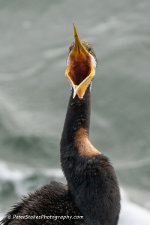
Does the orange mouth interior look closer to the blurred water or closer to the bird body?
the bird body

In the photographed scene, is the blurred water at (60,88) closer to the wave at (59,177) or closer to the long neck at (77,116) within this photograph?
the wave at (59,177)

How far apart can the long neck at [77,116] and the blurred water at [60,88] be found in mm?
3427

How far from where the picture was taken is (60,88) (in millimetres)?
10383

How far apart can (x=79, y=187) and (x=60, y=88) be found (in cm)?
556

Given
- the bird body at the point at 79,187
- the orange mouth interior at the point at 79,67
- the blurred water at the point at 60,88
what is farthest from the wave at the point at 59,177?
the orange mouth interior at the point at 79,67

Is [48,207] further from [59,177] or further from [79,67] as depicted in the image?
[59,177]

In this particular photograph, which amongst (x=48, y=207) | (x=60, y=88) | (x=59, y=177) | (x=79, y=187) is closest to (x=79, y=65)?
(x=79, y=187)

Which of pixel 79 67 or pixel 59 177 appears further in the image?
pixel 59 177

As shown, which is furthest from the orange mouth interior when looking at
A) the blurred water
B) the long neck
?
the blurred water

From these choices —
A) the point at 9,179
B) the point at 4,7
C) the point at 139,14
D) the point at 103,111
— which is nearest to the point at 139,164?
the point at 103,111

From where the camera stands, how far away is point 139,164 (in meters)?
9.01

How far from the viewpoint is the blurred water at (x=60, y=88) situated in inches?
355

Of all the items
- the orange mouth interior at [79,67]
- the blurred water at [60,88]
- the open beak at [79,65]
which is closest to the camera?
the open beak at [79,65]

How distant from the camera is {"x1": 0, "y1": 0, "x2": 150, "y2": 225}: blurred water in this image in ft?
29.6
